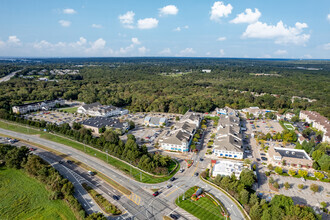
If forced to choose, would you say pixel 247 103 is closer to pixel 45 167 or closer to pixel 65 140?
pixel 65 140

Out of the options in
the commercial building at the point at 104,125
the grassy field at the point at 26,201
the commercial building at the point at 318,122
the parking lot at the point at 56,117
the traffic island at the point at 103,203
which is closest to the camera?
the traffic island at the point at 103,203

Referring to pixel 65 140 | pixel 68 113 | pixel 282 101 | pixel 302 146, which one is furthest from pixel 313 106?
pixel 68 113

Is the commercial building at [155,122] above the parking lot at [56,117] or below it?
above

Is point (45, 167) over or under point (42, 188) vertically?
over

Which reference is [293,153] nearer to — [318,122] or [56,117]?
[318,122]

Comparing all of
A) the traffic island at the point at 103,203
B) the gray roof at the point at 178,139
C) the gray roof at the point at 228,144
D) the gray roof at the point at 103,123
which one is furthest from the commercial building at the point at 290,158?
the gray roof at the point at 103,123

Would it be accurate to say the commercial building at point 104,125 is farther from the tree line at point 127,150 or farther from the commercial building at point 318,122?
the commercial building at point 318,122
